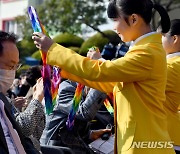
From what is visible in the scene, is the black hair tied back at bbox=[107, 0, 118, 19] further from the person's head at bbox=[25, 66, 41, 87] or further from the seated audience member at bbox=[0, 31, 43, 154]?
the person's head at bbox=[25, 66, 41, 87]

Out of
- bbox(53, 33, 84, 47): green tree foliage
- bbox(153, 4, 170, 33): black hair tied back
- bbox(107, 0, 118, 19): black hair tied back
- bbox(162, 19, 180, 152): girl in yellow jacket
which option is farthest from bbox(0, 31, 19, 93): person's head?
bbox(53, 33, 84, 47): green tree foliage

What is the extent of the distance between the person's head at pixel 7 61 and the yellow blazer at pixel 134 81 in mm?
460

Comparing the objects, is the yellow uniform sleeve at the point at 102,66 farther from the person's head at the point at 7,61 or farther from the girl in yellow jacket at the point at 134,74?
the person's head at the point at 7,61

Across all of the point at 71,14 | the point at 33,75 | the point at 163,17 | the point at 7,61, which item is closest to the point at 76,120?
the point at 7,61

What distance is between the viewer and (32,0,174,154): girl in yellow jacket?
2943 millimetres

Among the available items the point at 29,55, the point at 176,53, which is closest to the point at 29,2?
the point at 29,55

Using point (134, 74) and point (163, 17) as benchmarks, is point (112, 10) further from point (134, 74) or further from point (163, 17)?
point (134, 74)

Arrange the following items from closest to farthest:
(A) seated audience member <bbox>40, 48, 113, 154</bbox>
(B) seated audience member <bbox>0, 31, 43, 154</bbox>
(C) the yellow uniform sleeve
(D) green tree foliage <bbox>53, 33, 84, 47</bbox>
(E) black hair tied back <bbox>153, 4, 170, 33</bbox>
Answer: (C) the yellow uniform sleeve < (B) seated audience member <bbox>0, 31, 43, 154</bbox> < (E) black hair tied back <bbox>153, 4, 170, 33</bbox> < (A) seated audience member <bbox>40, 48, 113, 154</bbox> < (D) green tree foliage <bbox>53, 33, 84, 47</bbox>

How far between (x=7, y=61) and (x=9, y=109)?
13.5 inches

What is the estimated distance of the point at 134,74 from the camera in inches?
116

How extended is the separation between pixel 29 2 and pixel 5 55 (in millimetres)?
24181

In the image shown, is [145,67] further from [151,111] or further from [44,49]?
[44,49]

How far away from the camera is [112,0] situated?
3180 millimetres

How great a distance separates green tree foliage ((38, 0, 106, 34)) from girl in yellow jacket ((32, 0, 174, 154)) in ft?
48.5
